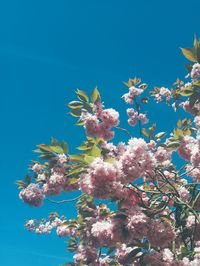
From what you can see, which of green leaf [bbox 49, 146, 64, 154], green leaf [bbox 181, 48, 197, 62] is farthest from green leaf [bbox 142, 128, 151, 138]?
green leaf [bbox 49, 146, 64, 154]

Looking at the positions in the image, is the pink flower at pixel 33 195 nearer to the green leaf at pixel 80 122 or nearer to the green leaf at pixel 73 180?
the green leaf at pixel 73 180

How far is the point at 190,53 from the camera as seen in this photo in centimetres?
596

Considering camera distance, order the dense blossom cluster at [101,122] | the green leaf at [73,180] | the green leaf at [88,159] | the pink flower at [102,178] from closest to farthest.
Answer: the pink flower at [102,178]
the green leaf at [88,159]
the green leaf at [73,180]
the dense blossom cluster at [101,122]

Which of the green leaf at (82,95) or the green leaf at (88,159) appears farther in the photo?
the green leaf at (82,95)

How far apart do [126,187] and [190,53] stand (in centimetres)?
252

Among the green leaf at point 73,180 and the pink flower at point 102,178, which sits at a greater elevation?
the green leaf at point 73,180

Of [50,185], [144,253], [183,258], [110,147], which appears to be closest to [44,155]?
[50,185]

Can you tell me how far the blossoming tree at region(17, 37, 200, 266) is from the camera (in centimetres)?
472

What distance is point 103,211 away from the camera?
19.0 ft

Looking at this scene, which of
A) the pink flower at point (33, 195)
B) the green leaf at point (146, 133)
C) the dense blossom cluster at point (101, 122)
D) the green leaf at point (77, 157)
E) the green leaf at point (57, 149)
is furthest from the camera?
the green leaf at point (146, 133)

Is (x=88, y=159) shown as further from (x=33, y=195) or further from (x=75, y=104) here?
(x=33, y=195)

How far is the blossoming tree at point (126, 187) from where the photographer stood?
186 inches

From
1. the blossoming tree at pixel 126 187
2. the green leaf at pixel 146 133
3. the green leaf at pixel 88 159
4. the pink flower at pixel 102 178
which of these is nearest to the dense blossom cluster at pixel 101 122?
the blossoming tree at pixel 126 187

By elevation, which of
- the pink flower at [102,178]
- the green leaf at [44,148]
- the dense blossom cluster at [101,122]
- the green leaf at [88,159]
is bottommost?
the pink flower at [102,178]
